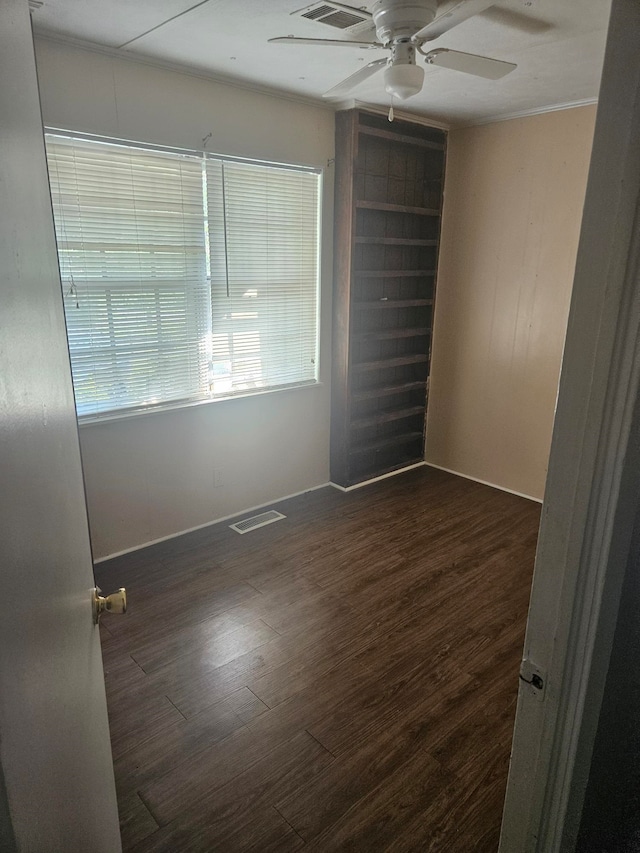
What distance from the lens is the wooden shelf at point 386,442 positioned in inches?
163

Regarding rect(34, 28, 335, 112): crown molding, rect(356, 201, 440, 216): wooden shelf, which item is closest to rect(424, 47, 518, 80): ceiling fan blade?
rect(34, 28, 335, 112): crown molding

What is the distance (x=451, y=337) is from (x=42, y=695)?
4.13m

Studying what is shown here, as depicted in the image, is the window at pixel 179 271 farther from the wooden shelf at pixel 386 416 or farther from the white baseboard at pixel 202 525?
the white baseboard at pixel 202 525

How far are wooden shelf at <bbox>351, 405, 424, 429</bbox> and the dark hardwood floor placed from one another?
0.85m

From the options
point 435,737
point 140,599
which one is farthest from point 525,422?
point 140,599

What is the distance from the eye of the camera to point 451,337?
170 inches

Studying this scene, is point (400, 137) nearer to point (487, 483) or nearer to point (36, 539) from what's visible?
point (487, 483)

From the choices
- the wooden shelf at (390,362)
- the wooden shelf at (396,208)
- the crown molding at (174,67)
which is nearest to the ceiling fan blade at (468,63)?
the crown molding at (174,67)

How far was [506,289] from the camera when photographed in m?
3.91

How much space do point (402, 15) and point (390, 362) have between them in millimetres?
2425

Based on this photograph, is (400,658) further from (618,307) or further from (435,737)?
Result: (618,307)

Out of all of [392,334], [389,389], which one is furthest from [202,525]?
[392,334]

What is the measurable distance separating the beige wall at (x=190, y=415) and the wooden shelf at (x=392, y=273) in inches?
9.4

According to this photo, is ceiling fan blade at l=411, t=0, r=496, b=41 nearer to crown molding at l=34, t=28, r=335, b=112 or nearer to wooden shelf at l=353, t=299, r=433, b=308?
crown molding at l=34, t=28, r=335, b=112
